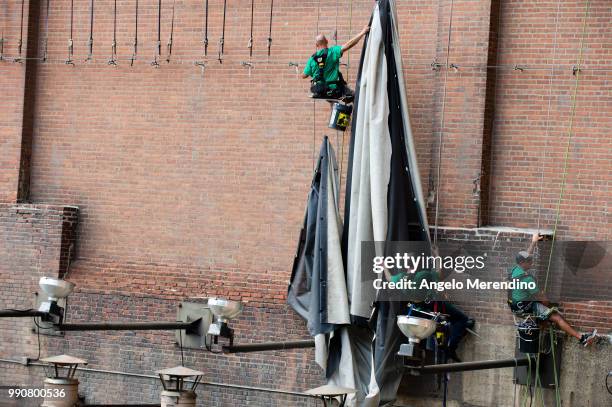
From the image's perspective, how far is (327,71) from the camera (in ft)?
46.0

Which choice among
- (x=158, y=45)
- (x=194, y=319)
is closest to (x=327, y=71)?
(x=158, y=45)

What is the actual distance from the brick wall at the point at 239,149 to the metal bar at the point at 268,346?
558mm

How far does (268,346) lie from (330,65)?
3.32 m

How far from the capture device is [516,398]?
520 inches

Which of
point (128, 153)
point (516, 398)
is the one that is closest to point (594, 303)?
point (516, 398)

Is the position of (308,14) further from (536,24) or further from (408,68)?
(536,24)

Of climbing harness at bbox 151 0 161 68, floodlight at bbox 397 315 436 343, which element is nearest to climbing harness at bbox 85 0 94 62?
climbing harness at bbox 151 0 161 68

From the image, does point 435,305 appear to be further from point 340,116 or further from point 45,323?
point 45,323

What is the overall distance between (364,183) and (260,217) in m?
2.00

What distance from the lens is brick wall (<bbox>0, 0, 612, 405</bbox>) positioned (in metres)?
13.6

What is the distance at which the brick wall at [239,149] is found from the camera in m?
13.6

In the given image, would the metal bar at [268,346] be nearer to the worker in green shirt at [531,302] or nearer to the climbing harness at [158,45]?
the worker in green shirt at [531,302]

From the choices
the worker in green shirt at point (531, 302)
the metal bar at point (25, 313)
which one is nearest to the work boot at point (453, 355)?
the worker in green shirt at point (531, 302)

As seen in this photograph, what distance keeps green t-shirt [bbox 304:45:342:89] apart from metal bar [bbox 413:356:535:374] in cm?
373
